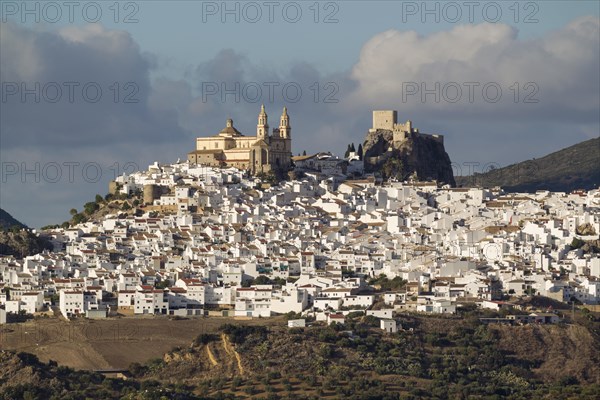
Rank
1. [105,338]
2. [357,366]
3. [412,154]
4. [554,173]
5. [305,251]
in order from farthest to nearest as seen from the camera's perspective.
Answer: [554,173]
[412,154]
[305,251]
[105,338]
[357,366]

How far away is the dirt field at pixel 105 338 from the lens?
197 feet

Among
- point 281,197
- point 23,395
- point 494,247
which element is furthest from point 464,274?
point 23,395

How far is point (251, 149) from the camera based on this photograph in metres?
85.4

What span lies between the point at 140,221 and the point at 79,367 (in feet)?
60.9

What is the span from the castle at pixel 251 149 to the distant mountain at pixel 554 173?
19213mm

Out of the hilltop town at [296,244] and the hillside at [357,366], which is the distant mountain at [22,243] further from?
the hillside at [357,366]

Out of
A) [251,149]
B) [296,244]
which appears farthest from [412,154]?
[296,244]

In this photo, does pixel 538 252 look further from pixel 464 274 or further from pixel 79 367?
pixel 79 367

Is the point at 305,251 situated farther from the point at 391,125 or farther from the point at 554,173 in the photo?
the point at 554,173

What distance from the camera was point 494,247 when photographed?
236 feet

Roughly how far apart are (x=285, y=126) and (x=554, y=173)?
3483 centimetres

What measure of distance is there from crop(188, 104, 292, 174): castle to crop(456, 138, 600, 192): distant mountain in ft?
63.0

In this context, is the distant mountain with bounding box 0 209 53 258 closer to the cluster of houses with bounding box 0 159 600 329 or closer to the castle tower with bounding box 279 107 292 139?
the cluster of houses with bounding box 0 159 600 329

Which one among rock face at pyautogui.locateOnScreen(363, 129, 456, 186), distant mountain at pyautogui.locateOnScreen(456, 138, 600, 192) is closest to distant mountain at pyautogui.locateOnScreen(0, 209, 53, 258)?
rock face at pyautogui.locateOnScreen(363, 129, 456, 186)
